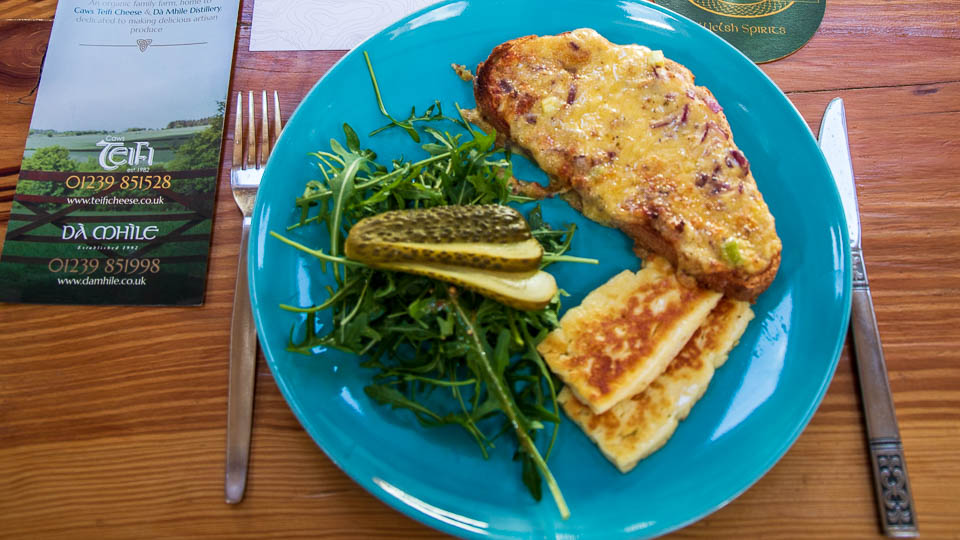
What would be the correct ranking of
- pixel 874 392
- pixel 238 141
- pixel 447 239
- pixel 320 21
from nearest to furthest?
pixel 447 239 < pixel 874 392 < pixel 238 141 < pixel 320 21

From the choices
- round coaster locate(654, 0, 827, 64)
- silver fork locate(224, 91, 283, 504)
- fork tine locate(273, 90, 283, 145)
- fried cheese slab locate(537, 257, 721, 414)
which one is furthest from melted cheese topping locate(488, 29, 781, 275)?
silver fork locate(224, 91, 283, 504)

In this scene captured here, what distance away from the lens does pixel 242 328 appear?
2.25 m

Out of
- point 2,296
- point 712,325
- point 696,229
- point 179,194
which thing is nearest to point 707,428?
point 712,325

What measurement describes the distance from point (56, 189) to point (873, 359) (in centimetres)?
354

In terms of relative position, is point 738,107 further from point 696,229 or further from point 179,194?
point 179,194

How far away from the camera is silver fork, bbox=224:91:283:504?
2115 millimetres

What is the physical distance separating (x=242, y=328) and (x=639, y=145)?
1740 millimetres

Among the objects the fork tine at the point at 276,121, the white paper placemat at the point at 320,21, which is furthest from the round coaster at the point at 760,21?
the fork tine at the point at 276,121

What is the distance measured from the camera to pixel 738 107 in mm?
2518

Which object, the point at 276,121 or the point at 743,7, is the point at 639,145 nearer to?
the point at 743,7

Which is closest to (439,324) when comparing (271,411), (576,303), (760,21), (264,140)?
(576,303)

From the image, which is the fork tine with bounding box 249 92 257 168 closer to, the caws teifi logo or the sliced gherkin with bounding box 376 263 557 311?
the caws teifi logo

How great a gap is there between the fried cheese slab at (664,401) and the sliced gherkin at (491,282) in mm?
453

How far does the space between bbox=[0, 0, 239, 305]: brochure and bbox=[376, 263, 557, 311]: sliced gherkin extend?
→ 1.10m
